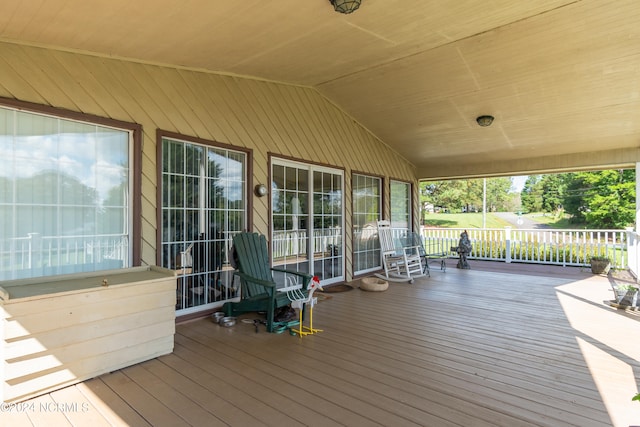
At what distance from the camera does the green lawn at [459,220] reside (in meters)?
24.9

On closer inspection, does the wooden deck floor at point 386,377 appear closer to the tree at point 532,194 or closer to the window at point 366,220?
the window at point 366,220

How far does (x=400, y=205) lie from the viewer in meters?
7.89

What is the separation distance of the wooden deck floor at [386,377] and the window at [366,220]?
2.43 metres

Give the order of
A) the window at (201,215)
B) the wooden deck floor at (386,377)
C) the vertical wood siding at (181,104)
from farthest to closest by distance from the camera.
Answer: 1. the window at (201,215)
2. the vertical wood siding at (181,104)
3. the wooden deck floor at (386,377)

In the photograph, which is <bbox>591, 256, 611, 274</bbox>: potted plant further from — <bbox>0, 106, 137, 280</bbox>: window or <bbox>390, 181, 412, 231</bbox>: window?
<bbox>0, 106, 137, 280</bbox>: window

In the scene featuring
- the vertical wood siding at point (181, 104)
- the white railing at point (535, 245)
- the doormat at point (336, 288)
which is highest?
the vertical wood siding at point (181, 104)

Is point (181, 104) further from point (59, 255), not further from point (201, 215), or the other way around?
point (59, 255)

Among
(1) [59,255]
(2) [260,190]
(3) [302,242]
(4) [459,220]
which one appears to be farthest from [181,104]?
(4) [459,220]

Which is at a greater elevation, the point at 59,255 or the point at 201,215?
the point at 201,215

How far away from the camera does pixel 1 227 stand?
250cm

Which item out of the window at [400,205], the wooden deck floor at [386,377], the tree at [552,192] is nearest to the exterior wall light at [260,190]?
the wooden deck floor at [386,377]

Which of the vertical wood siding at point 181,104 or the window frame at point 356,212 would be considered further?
the window frame at point 356,212

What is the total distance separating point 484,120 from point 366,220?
2.69m

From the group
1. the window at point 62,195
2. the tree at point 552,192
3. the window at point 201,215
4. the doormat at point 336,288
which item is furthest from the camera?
the tree at point 552,192
